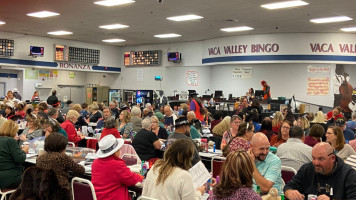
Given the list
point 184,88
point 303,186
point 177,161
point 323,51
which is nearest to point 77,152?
point 177,161

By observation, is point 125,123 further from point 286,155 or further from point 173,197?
point 173,197

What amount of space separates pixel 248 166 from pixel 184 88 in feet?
56.6

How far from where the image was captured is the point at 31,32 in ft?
58.1

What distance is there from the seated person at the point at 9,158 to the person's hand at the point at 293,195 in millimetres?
3491

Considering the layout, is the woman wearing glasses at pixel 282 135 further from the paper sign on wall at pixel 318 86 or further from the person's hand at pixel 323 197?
the paper sign on wall at pixel 318 86

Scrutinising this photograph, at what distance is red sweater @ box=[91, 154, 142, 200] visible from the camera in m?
4.23

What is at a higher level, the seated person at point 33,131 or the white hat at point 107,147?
the white hat at point 107,147

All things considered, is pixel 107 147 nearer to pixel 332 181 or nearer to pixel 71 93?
pixel 332 181

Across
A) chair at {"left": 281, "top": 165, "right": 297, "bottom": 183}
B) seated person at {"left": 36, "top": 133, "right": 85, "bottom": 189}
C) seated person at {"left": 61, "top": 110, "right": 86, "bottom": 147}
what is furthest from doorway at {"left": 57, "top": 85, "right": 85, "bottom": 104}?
chair at {"left": 281, "top": 165, "right": 297, "bottom": 183}

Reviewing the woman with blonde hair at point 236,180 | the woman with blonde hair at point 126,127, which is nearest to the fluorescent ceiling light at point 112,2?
the woman with blonde hair at point 126,127

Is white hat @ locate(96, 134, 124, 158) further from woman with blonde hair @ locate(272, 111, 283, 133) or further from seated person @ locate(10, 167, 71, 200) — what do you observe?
woman with blonde hair @ locate(272, 111, 283, 133)

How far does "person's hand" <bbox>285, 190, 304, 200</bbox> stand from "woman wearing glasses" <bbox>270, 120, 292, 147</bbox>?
3.27 m

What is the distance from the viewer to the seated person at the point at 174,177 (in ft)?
11.8

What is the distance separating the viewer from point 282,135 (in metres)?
7.14
